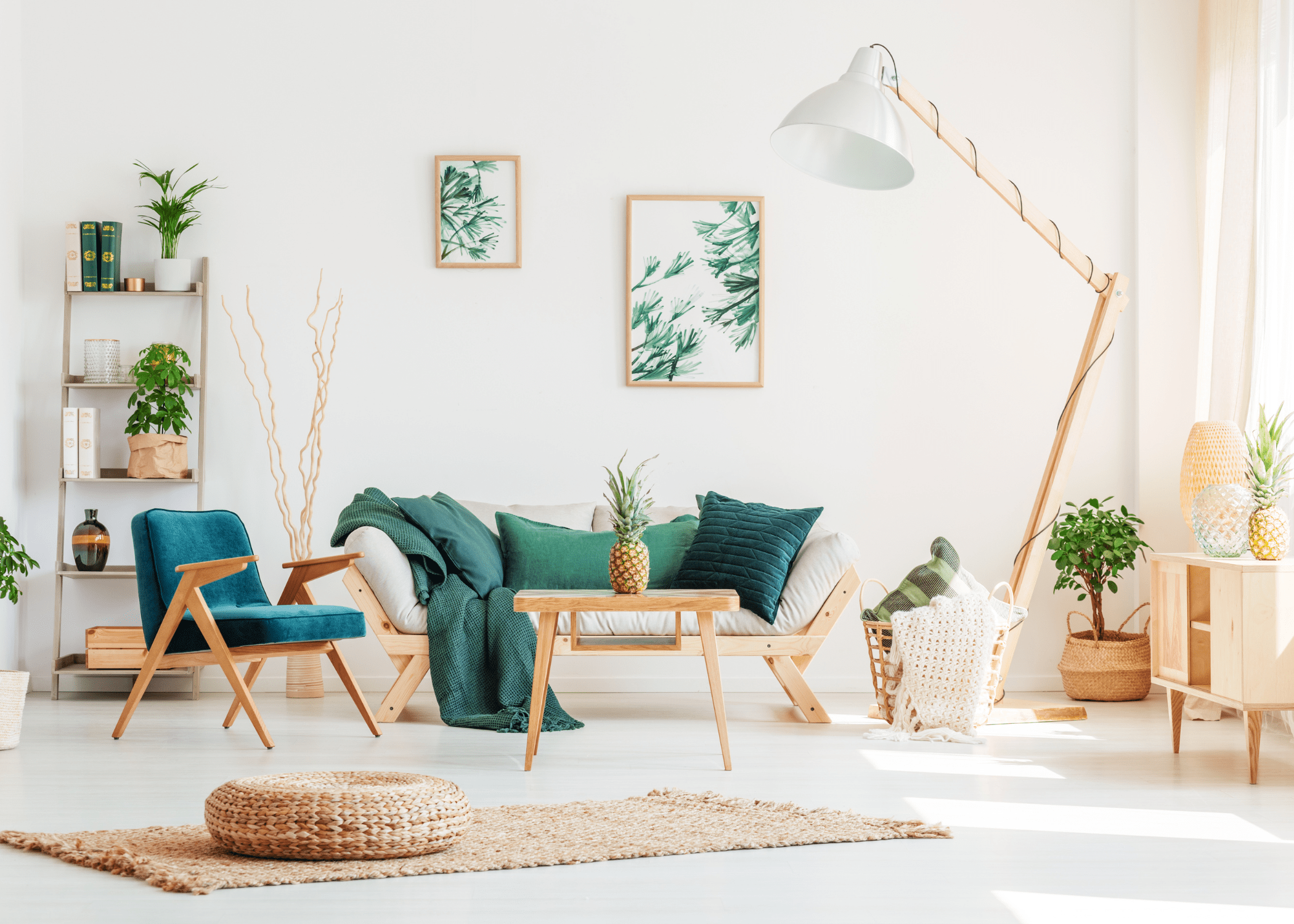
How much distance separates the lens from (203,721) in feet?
14.2

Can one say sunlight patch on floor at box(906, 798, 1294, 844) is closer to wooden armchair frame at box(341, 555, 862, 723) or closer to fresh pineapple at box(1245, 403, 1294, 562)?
fresh pineapple at box(1245, 403, 1294, 562)

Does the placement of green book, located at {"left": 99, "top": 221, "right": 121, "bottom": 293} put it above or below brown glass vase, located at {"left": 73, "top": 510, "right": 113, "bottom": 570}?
above

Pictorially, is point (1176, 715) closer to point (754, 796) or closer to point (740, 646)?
point (740, 646)

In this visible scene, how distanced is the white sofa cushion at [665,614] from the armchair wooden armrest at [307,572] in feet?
0.26

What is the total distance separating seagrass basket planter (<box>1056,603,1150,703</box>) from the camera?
4832mm

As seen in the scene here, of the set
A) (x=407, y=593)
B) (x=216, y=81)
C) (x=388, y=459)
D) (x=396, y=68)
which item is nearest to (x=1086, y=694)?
(x=407, y=593)

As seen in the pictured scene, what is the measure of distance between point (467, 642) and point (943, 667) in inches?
66.0

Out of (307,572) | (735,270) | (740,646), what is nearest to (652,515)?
(740,646)

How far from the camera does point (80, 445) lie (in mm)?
4922

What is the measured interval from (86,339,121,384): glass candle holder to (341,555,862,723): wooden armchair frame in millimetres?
1563

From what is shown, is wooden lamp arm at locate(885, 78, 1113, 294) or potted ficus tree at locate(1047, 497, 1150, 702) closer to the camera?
wooden lamp arm at locate(885, 78, 1113, 294)

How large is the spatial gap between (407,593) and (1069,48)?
3.70 meters

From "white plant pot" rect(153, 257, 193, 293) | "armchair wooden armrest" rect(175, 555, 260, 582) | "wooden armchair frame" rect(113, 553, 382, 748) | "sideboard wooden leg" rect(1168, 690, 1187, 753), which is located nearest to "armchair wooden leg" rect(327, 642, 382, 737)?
"wooden armchair frame" rect(113, 553, 382, 748)

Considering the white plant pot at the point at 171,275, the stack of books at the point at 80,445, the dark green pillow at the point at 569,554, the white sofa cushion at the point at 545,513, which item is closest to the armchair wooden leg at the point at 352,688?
the dark green pillow at the point at 569,554
